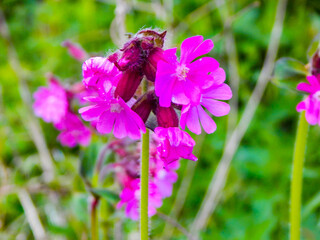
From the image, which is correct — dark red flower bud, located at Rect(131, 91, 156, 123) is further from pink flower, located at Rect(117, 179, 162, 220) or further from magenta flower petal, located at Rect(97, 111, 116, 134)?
pink flower, located at Rect(117, 179, 162, 220)

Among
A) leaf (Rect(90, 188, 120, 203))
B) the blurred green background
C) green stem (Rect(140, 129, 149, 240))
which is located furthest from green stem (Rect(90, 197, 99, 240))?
green stem (Rect(140, 129, 149, 240))

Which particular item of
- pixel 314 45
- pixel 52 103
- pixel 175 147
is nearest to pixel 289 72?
pixel 314 45

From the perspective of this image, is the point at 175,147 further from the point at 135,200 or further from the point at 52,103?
the point at 52,103

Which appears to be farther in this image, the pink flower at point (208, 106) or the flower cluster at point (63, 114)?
the flower cluster at point (63, 114)

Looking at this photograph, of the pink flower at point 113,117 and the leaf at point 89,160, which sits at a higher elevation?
the leaf at point 89,160

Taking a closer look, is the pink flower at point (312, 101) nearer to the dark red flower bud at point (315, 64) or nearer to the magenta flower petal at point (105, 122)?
the dark red flower bud at point (315, 64)

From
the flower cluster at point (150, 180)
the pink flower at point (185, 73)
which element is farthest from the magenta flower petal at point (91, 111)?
the flower cluster at point (150, 180)

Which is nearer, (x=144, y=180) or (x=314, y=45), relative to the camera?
(x=144, y=180)
